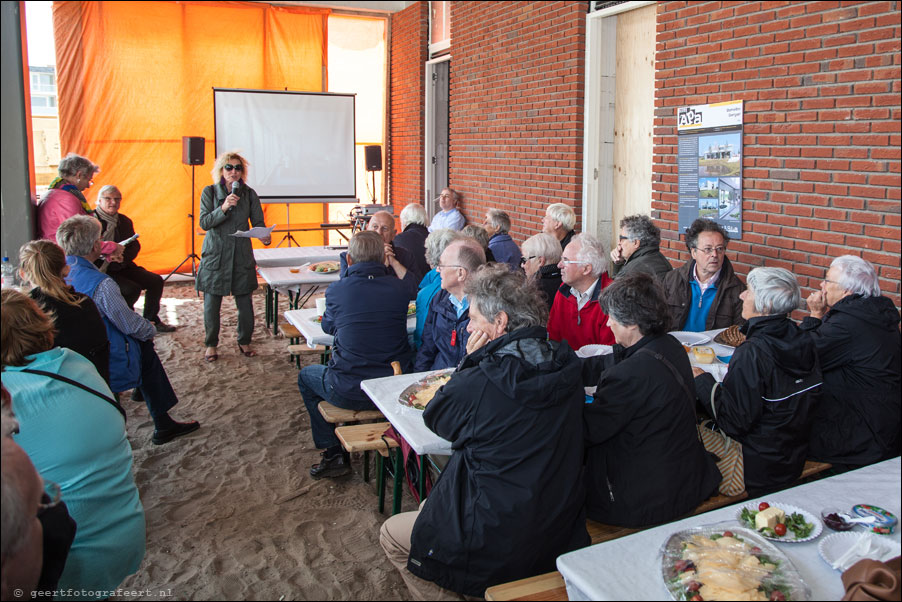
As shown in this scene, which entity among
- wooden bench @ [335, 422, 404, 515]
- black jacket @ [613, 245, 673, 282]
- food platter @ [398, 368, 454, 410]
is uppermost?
black jacket @ [613, 245, 673, 282]

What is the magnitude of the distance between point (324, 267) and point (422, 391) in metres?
3.00

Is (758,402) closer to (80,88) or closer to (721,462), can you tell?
(721,462)

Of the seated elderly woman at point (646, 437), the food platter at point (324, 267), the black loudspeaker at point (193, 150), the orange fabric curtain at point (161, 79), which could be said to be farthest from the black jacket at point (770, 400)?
the orange fabric curtain at point (161, 79)

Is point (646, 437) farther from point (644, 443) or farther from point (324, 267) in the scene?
point (324, 267)

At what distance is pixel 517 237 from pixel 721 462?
5.23 metres

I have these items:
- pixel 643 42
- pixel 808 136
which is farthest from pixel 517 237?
pixel 808 136

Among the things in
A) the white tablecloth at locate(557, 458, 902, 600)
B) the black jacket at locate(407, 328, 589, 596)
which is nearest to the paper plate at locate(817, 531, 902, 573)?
the white tablecloth at locate(557, 458, 902, 600)

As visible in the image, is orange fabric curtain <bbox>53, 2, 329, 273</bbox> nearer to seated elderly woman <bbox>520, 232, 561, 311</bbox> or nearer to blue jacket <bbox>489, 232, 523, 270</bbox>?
blue jacket <bbox>489, 232, 523, 270</bbox>

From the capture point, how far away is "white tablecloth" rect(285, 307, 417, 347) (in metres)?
4.00

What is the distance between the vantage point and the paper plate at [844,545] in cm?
181

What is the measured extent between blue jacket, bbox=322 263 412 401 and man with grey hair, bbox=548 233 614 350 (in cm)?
83

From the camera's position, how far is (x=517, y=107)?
25.3 ft

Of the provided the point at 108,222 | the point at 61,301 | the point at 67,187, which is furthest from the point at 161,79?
the point at 61,301

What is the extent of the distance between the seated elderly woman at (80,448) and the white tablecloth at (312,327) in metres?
1.63
